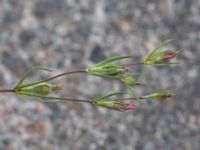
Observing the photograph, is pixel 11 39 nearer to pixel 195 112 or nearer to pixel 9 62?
pixel 9 62

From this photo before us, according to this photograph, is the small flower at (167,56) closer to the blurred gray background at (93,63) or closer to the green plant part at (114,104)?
the green plant part at (114,104)

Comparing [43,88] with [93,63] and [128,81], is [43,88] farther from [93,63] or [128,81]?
[93,63]

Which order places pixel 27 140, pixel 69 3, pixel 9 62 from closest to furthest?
pixel 27 140 < pixel 9 62 < pixel 69 3

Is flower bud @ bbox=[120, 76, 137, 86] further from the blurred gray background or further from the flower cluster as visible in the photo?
the blurred gray background

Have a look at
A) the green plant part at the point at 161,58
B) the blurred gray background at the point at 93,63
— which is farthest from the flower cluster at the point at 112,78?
the blurred gray background at the point at 93,63

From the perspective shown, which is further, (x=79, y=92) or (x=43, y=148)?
(x=79, y=92)

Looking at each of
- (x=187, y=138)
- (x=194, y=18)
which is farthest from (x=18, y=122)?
(x=194, y=18)

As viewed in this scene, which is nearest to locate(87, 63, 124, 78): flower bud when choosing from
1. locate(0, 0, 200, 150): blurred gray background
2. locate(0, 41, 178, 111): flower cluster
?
locate(0, 41, 178, 111): flower cluster

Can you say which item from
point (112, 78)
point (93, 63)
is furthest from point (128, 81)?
point (93, 63)
